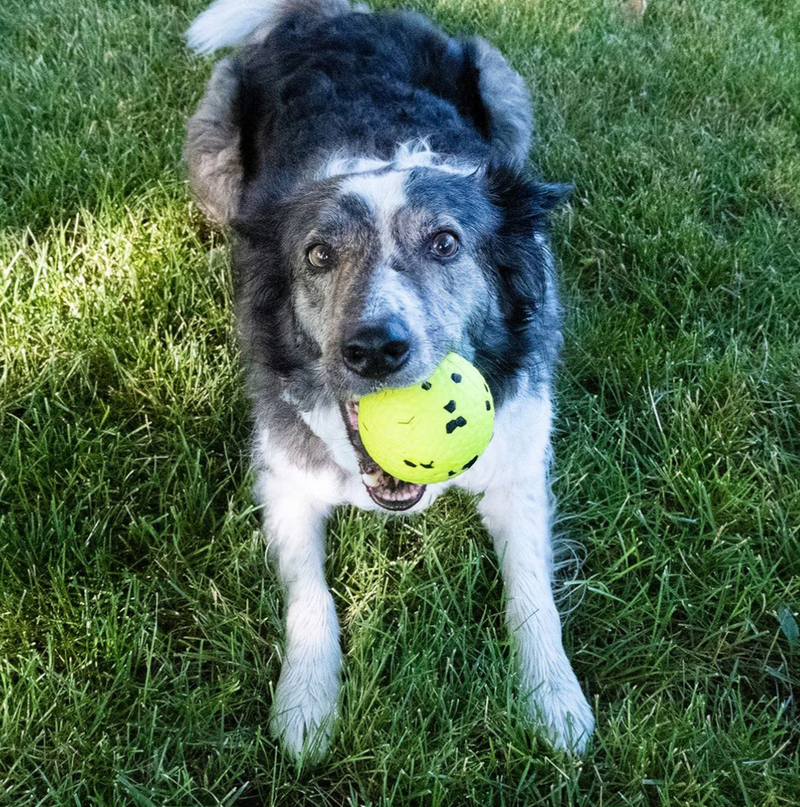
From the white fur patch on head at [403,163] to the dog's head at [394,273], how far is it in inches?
0.6

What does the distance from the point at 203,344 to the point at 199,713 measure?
1657 mm

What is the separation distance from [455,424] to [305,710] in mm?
962

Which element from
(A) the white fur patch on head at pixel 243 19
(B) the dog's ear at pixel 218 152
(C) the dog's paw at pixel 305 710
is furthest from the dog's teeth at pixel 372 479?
(A) the white fur patch on head at pixel 243 19

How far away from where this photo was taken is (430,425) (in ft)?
6.89

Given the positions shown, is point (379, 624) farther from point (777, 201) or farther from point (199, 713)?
point (777, 201)

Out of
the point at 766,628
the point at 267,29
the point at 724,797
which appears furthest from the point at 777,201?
the point at 724,797

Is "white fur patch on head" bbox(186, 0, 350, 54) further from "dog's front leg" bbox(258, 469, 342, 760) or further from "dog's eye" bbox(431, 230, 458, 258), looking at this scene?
"dog's front leg" bbox(258, 469, 342, 760)

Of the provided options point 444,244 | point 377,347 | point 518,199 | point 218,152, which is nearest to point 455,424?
point 377,347

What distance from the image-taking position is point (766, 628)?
2.60 m

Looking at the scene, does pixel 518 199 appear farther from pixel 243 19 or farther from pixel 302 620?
pixel 243 19

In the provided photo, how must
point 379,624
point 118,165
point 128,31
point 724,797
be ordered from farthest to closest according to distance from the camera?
1. point 128,31
2. point 118,165
3. point 379,624
4. point 724,797

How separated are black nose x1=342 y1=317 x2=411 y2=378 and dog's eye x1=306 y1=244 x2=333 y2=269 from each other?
0.46 metres

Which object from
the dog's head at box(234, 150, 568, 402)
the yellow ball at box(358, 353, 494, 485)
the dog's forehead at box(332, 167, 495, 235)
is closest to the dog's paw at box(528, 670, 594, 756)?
the yellow ball at box(358, 353, 494, 485)

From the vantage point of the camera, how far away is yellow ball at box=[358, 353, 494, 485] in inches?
82.8
